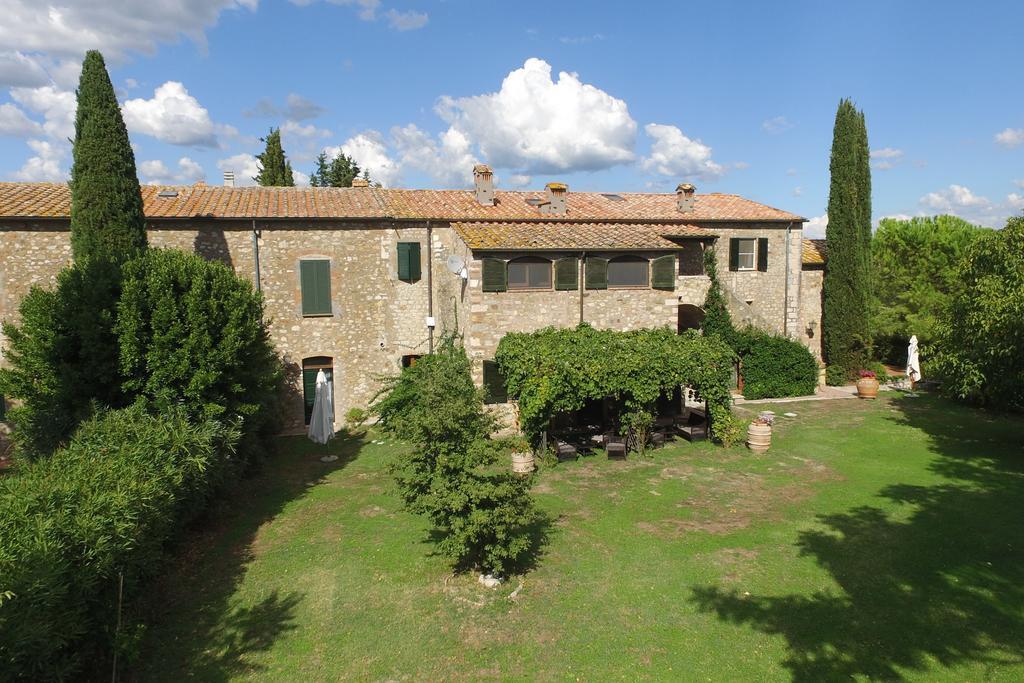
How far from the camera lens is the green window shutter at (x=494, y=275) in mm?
15500

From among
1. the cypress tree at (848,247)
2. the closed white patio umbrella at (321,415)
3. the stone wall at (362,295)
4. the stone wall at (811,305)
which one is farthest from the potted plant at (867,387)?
the closed white patio umbrella at (321,415)

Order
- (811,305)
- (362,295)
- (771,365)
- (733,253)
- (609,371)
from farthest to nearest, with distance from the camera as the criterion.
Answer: (811,305) < (733,253) < (771,365) < (362,295) < (609,371)

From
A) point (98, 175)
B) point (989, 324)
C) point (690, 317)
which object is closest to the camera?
point (989, 324)

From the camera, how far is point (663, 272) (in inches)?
661

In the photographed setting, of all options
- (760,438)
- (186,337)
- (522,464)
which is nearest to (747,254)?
(760,438)

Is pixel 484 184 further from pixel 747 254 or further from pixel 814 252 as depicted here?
pixel 814 252

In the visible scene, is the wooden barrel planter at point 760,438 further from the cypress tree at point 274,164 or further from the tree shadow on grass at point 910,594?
the cypress tree at point 274,164

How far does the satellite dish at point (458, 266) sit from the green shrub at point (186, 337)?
5.70m

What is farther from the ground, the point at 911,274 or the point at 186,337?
the point at 911,274

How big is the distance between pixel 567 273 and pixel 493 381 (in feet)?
12.3

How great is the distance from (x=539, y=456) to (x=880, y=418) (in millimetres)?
11727

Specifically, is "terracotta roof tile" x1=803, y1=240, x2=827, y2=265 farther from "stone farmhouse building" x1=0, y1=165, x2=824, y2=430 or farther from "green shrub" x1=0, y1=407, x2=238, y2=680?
"green shrub" x1=0, y1=407, x2=238, y2=680

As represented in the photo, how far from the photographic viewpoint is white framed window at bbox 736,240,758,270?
21969 millimetres

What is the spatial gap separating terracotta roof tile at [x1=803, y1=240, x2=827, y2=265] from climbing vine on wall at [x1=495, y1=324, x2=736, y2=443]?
458 inches
